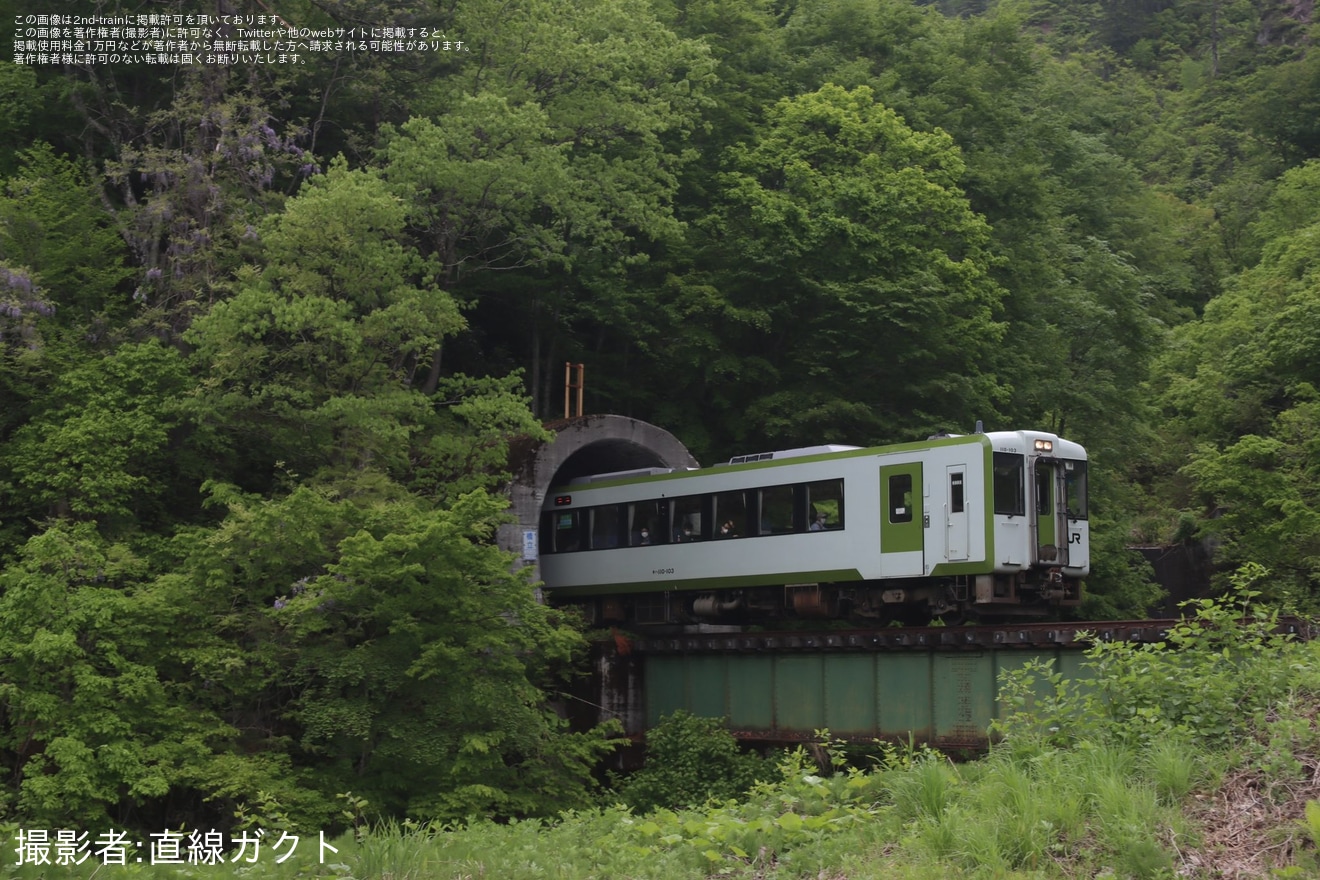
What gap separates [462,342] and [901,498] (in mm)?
14691

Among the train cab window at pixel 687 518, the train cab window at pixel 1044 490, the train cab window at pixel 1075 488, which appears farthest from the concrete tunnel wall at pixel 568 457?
the train cab window at pixel 1075 488

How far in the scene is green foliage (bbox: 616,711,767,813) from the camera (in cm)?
2272

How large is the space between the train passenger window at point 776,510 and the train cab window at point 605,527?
397 cm

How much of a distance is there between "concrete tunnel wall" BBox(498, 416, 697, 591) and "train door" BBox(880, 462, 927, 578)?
236 inches

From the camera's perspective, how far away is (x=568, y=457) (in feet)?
96.0

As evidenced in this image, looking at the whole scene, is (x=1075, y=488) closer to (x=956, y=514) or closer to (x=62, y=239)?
(x=956, y=514)

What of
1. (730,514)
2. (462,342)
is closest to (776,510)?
(730,514)

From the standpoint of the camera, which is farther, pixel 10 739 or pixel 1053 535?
pixel 1053 535

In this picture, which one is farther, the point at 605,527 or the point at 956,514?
the point at 605,527

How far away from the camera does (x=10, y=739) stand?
62.1 feet

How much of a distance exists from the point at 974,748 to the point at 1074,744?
30.3ft

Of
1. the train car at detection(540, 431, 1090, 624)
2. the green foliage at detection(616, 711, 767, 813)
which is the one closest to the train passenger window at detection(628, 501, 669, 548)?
the train car at detection(540, 431, 1090, 624)

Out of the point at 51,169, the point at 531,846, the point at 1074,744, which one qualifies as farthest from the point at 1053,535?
the point at 51,169

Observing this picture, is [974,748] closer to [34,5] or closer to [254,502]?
[254,502]
